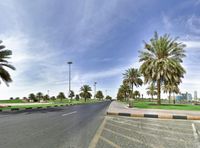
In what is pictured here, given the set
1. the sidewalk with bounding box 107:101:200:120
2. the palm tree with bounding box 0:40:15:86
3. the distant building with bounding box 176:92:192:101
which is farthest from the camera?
the distant building with bounding box 176:92:192:101

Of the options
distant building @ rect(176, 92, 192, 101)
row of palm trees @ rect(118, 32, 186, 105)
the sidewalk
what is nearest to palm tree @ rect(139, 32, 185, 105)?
row of palm trees @ rect(118, 32, 186, 105)

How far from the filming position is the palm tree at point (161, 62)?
40594mm

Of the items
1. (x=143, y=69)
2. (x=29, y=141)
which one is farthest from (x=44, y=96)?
(x=29, y=141)

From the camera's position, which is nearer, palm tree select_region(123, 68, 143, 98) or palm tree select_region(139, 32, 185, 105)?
palm tree select_region(139, 32, 185, 105)

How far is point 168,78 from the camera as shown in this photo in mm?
41031

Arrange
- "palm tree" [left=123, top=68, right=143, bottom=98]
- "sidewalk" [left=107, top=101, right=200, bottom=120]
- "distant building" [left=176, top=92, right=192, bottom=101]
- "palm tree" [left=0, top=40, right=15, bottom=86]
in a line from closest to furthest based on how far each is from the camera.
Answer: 1. "sidewalk" [left=107, top=101, right=200, bottom=120]
2. "palm tree" [left=0, top=40, right=15, bottom=86]
3. "palm tree" [left=123, top=68, right=143, bottom=98]
4. "distant building" [left=176, top=92, right=192, bottom=101]

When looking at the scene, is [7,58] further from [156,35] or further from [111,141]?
[111,141]

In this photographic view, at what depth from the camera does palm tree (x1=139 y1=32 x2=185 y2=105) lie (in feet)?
133

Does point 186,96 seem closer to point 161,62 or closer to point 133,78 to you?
point 133,78

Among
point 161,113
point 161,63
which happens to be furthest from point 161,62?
point 161,113

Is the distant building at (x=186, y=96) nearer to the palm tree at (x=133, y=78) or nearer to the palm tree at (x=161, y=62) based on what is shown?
the palm tree at (x=133, y=78)

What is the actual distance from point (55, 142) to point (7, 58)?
30590 millimetres

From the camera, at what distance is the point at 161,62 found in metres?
41.8

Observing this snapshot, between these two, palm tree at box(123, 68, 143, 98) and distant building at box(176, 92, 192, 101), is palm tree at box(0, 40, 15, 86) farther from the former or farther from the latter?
distant building at box(176, 92, 192, 101)
